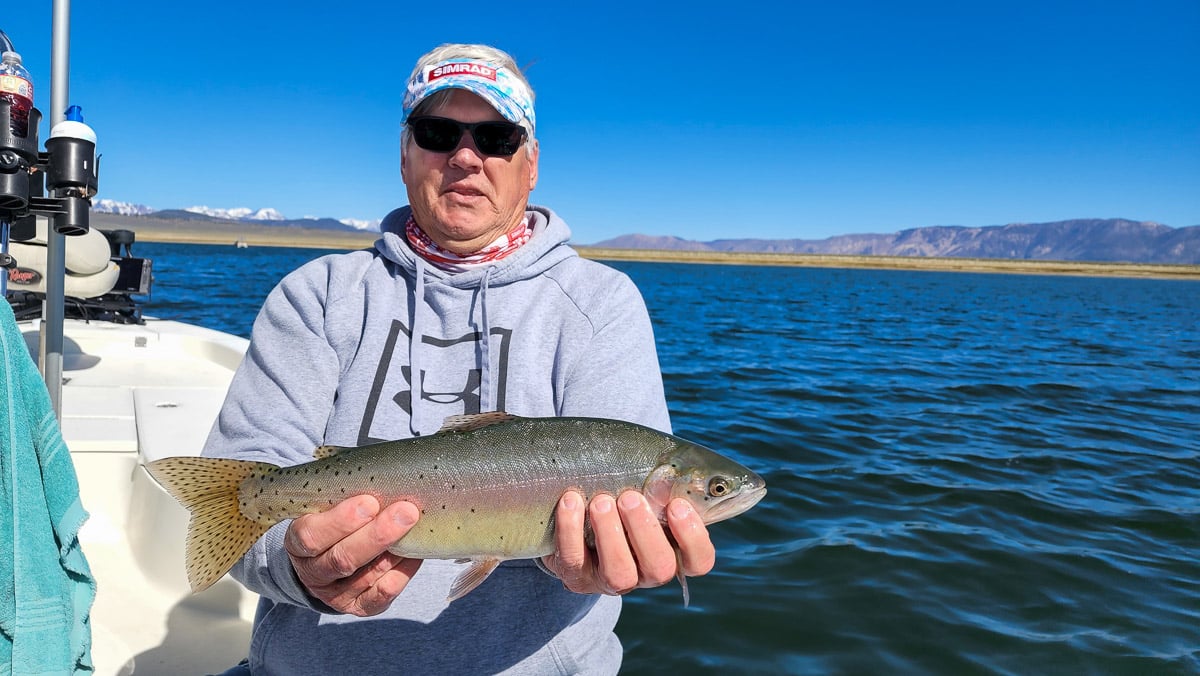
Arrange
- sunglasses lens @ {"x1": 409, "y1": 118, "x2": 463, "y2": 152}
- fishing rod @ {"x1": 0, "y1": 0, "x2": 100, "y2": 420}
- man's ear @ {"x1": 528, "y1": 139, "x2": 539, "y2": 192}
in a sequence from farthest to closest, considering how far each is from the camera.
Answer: man's ear @ {"x1": 528, "y1": 139, "x2": 539, "y2": 192}, sunglasses lens @ {"x1": 409, "y1": 118, "x2": 463, "y2": 152}, fishing rod @ {"x1": 0, "y1": 0, "x2": 100, "y2": 420}

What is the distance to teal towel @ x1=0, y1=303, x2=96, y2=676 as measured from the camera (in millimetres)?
2246

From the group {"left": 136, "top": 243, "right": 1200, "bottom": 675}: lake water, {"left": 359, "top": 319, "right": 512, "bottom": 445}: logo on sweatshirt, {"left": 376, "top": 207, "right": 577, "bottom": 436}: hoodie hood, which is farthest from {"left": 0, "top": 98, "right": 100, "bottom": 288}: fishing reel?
{"left": 136, "top": 243, "right": 1200, "bottom": 675}: lake water

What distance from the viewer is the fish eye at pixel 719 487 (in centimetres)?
267

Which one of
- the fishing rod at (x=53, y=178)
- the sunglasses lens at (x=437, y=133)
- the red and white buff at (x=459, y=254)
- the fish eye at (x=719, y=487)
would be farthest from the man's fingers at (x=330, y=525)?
the fishing rod at (x=53, y=178)

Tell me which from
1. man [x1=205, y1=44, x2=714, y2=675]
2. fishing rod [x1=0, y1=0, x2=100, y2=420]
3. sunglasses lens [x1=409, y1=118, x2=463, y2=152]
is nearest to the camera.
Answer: man [x1=205, y1=44, x2=714, y2=675]

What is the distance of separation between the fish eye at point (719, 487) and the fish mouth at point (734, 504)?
0.03 meters

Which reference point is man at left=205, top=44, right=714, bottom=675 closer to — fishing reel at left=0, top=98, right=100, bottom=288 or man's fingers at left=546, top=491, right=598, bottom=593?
man's fingers at left=546, top=491, right=598, bottom=593

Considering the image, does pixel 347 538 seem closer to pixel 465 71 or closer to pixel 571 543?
pixel 571 543

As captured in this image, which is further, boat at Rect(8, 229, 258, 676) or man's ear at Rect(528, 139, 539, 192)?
boat at Rect(8, 229, 258, 676)

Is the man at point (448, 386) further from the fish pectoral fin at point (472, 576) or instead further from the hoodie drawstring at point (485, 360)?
the fish pectoral fin at point (472, 576)

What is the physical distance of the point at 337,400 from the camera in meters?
2.96

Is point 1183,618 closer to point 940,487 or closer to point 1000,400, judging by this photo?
point 940,487

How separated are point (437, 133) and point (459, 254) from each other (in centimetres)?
50

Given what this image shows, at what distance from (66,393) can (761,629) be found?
6031 mm
